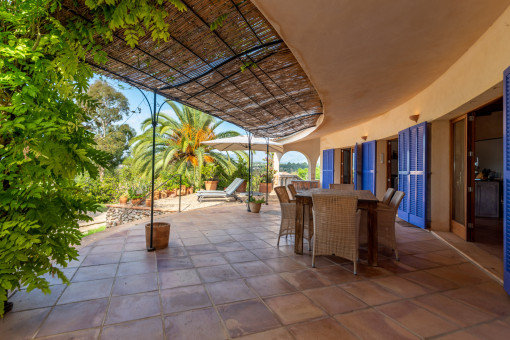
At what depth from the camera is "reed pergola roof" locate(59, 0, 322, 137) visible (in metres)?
2.89

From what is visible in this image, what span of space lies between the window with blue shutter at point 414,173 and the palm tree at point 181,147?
28.1 ft

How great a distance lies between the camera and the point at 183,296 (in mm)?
2432

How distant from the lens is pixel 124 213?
28.6 ft

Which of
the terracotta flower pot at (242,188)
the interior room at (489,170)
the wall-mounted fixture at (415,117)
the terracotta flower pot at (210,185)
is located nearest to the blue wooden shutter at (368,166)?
the wall-mounted fixture at (415,117)

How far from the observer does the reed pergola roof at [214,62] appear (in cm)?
289

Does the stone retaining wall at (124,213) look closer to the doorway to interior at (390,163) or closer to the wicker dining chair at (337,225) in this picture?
the wicker dining chair at (337,225)

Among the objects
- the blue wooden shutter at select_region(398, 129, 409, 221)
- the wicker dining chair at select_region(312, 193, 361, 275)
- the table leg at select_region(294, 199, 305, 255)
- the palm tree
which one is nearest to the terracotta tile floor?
the table leg at select_region(294, 199, 305, 255)

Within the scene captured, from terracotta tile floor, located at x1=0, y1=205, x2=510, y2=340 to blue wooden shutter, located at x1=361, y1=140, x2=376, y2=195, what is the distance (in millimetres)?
4253

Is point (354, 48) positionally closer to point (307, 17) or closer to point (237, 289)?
point (307, 17)

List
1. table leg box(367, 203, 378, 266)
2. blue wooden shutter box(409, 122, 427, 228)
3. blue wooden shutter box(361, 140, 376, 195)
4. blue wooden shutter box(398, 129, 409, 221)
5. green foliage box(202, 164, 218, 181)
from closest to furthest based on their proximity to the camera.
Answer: table leg box(367, 203, 378, 266) < blue wooden shutter box(409, 122, 427, 228) < blue wooden shutter box(398, 129, 409, 221) < blue wooden shutter box(361, 140, 376, 195) < green foliage box(202, 164, 218, 181)

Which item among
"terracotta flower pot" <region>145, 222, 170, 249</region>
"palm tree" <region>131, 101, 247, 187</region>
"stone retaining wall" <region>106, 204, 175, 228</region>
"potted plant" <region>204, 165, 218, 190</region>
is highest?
"palm tree" <region>131, 101, 247, 187</region>

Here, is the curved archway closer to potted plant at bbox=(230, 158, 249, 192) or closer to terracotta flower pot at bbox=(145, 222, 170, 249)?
potted plant at bbox=(230, 158, 249, 192)

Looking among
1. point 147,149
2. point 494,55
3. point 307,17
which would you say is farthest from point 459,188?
point 147,149

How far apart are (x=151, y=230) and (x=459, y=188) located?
213 inches
